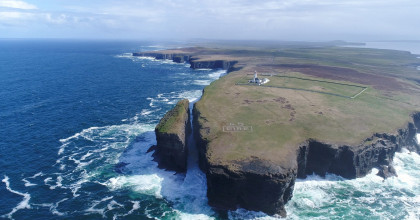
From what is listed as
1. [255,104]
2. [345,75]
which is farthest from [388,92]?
[255,104]

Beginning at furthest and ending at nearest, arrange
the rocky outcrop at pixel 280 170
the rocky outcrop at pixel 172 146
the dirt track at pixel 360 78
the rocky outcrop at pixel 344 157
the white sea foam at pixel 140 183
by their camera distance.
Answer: the dirt track at pixel 360 78 < the rocky outcrop at pixel 172 146 < the rocky outcrop at pixel 344 157 < the white sea foam at pixel 140 183 < the rocky outcrop at pixel 280 170

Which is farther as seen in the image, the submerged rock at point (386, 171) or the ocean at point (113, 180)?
the submerged rock at point (386, 171)

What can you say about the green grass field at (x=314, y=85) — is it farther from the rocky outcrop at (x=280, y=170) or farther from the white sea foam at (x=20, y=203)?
the white sea foam at (x=20, y=203)

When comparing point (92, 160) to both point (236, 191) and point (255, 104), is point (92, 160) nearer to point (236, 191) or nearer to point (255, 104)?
point (236, 191)

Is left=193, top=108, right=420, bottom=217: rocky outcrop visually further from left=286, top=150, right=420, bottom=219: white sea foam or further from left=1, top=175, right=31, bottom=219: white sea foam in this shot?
left=1, top=175, right=31, bottom=219: white sea foam

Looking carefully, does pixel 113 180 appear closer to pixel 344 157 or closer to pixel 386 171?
pixel 344 157

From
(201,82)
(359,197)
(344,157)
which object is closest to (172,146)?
(344,157)

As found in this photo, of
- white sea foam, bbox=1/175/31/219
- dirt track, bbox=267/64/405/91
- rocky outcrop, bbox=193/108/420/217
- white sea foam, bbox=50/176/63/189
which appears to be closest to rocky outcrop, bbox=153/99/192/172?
rocky outcrop, bbox=193/108/420/217

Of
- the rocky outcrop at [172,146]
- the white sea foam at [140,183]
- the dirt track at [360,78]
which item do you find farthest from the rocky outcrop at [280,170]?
the dirt track at [360,78]

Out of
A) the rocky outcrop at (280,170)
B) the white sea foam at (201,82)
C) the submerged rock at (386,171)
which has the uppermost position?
the white sea foam at (201,82)
